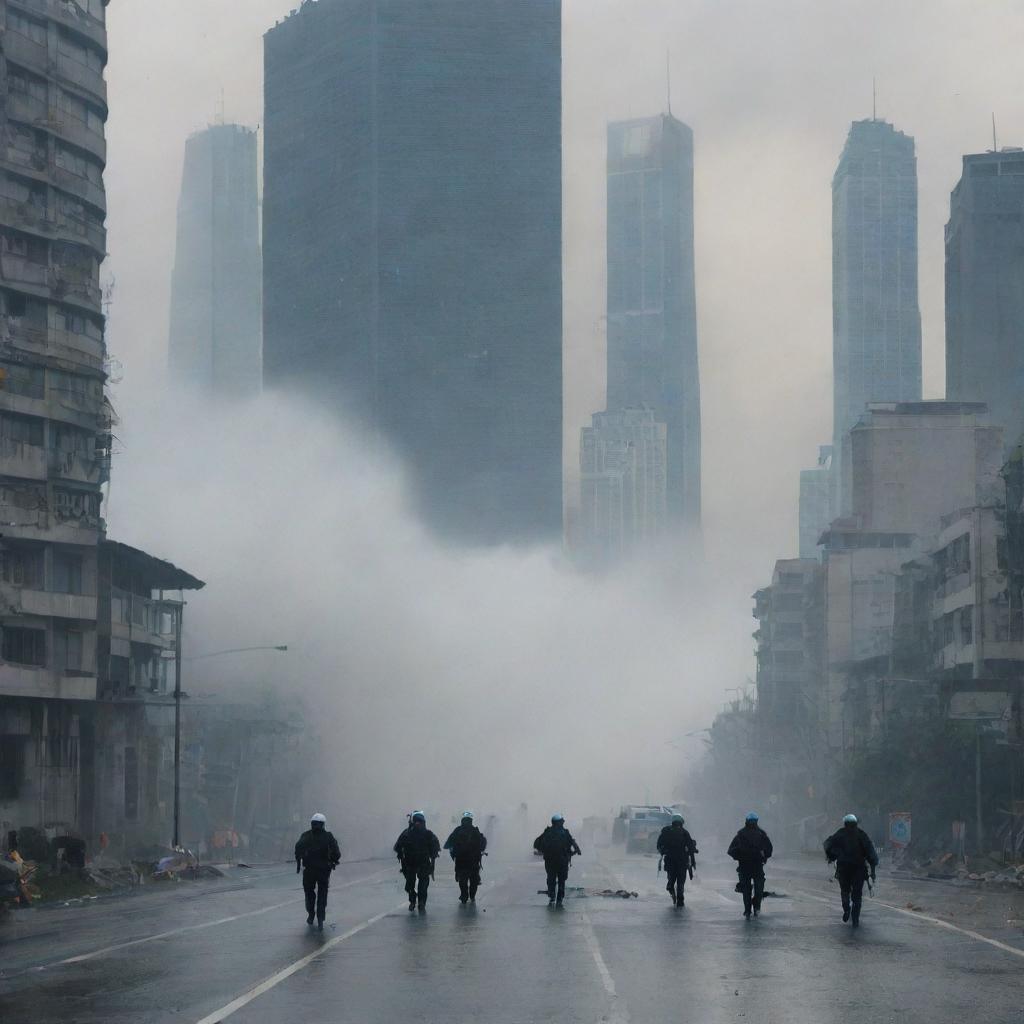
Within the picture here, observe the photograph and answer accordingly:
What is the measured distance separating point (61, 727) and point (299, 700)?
53.4 meters

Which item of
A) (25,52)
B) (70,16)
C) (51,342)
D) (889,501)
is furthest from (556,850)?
(889,501)

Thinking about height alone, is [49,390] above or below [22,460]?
above

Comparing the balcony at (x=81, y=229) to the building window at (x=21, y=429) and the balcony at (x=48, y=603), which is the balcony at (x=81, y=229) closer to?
the building window at (x=21, y=429)

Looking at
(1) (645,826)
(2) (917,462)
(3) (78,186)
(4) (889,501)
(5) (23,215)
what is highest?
(3) (78,186)

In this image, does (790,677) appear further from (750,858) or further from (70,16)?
(750,858)

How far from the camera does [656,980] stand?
853 inches

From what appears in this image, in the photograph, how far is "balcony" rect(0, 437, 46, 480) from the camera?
7988 centimetres

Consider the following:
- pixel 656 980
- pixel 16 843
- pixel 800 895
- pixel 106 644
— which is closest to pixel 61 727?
pixel 106 644

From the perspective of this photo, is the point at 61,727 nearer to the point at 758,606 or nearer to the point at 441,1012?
the point at 441,1012

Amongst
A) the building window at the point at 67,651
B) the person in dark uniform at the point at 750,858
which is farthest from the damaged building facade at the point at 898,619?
the person in dark uniform at the point at 750,858

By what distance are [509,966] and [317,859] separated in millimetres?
7162

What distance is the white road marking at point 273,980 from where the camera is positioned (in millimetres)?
18547

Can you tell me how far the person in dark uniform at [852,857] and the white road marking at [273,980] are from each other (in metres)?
7.20

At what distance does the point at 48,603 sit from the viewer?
80438 millimetres
